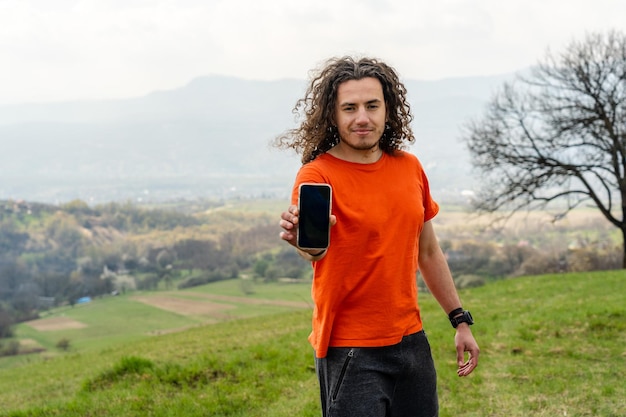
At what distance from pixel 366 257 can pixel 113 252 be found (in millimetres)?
78791

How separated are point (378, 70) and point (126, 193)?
194 metres

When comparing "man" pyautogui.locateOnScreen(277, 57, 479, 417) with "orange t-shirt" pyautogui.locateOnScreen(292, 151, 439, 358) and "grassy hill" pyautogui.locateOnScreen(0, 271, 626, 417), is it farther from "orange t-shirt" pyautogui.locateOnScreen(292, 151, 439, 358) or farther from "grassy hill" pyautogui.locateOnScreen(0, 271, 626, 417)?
"grassy hill" pyautogui.locateOnScreen(0, 271, 626, 417)

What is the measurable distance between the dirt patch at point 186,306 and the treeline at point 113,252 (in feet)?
29.0

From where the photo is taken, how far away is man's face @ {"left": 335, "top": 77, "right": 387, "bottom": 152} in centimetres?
284

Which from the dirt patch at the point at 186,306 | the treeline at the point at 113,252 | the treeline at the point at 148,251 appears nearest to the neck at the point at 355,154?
the treeline at the point at 148,251

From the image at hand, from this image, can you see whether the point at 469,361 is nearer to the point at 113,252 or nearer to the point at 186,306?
the point at 186,306

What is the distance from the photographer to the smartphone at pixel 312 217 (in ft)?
8.04

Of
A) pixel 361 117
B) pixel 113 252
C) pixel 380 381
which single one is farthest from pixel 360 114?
pixel 113 252

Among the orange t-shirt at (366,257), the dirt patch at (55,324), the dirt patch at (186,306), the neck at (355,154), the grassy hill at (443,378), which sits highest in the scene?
the neck at (355,154)

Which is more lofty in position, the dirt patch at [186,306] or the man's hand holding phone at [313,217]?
the man's hand holding phone at [313,217]

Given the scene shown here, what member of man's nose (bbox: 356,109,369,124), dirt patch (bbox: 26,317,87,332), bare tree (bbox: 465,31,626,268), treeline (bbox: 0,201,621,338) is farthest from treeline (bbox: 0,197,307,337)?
man's nose (bbox: 356,109,369,124)

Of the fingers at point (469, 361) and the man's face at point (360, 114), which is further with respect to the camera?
the fingers at point (469, 361)

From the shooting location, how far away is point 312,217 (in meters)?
2.45

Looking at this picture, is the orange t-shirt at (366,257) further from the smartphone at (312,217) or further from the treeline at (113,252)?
the treeline at (113,252)
